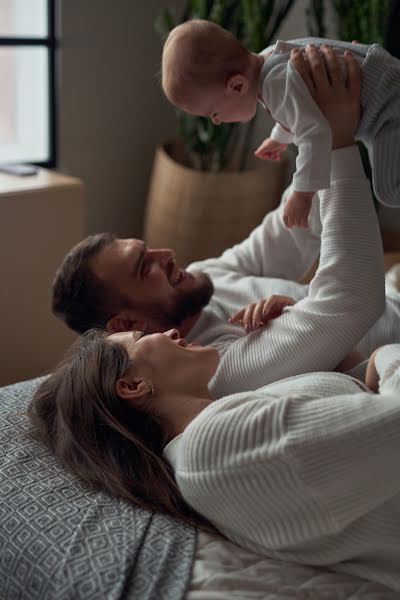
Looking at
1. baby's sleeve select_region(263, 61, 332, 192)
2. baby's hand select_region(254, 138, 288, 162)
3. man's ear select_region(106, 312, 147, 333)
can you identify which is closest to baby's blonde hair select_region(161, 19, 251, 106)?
baby's sleeve select_region(263, 61, 332, 192)

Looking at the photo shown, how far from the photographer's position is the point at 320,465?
3.71 feet

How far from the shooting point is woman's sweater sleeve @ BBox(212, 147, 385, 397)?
1605mm

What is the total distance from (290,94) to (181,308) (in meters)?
0.56

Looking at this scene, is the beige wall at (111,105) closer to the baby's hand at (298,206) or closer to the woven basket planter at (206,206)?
the woven basket planter at (206,206)

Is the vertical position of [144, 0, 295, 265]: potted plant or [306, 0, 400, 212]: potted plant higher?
[306, 0, 400, 212]: potted plant

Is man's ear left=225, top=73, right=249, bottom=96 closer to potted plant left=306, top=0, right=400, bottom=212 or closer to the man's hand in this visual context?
the man's hand

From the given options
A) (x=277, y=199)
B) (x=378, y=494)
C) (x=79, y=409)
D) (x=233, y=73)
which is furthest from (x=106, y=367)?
(x=277, y=199)

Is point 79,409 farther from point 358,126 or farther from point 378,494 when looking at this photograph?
point 358,126

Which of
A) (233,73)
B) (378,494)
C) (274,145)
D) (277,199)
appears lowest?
(277,199)

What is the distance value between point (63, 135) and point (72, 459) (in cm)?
218

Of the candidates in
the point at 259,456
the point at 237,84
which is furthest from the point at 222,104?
the point at 259,456

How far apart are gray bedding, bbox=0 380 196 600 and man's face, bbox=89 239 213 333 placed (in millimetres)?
571

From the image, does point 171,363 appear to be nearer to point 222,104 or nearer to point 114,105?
point 222,104

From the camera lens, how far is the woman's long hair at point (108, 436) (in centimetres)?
132
